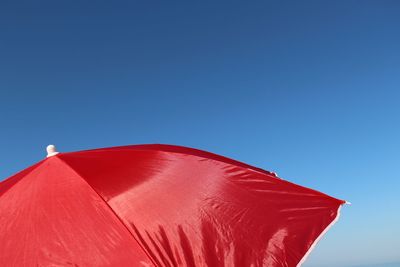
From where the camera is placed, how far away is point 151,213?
414cm

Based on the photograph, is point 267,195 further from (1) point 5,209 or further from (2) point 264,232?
(1) point 5,209

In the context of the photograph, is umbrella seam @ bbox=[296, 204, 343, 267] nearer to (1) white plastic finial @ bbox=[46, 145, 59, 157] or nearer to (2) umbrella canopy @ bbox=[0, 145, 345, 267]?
(2) umbrella canopy @ bbox=[0, 145, 345, 267]

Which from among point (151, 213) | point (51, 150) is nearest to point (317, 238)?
point (151, 213)

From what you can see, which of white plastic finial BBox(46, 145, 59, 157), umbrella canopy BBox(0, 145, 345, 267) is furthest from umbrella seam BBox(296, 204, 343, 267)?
white plastic finial BBox(46, 145, 59, 157)

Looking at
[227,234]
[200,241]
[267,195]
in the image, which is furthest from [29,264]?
[267,195]

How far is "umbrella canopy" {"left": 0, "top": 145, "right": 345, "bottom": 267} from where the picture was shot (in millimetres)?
3922

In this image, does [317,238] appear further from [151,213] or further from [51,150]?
[51,150]

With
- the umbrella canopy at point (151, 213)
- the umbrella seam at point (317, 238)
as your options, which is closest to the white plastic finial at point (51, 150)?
the umbrella canopy at point (151, 213)

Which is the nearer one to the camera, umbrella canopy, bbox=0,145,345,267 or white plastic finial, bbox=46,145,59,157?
umbrella canopy, bbox=0,145,345,267

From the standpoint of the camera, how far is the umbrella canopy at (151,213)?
12.9 feet

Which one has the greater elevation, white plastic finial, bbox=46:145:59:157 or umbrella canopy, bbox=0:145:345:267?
white plastic finial, bbox=46:145:59:157

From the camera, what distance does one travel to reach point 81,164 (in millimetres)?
4664

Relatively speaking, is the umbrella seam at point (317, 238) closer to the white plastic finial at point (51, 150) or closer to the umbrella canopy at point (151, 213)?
the umbrella canopy at point (151, 213)

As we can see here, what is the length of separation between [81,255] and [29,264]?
1.43ft
